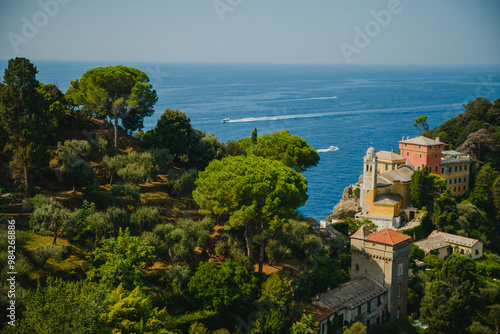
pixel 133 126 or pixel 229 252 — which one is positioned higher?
pixel 133 126

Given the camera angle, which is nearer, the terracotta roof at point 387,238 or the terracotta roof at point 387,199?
the terracotta roof at point 387,238

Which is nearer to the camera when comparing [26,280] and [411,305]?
[26,280]

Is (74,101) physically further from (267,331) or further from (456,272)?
(456,272)

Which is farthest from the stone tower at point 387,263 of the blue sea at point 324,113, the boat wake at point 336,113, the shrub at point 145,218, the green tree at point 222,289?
the boat wake at point 336,113

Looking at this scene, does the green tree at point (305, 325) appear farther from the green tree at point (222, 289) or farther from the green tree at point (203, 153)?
the green tree at point (203, 153)

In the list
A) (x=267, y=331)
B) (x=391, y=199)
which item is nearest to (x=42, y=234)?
(x=267, y=331)

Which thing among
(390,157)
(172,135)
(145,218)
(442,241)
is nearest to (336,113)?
(390,157)
